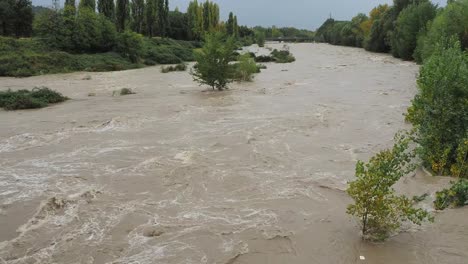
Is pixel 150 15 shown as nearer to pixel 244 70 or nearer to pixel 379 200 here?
pixel 244 70

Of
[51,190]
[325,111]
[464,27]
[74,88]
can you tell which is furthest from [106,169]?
[464,27]

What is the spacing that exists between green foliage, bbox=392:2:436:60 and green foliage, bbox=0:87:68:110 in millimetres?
37716

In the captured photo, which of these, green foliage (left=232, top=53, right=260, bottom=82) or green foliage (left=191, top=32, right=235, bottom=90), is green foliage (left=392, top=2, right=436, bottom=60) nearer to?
green foliage (left=232, top=53, right=260, bottom=82)

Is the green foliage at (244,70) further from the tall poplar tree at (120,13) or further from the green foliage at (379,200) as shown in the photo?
the tall poplar tree at (120,13)

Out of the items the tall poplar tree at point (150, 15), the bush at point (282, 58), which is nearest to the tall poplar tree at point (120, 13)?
the tall poplar tree at point (150, 15)

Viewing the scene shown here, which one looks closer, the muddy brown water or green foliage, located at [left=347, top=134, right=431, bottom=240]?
green foliage, located at [left=347, top=134, right=431, bottom=240]

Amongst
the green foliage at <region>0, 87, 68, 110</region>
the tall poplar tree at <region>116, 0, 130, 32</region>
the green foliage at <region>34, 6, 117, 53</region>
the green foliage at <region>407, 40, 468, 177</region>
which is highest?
the tall poplar tree at <region>116, 0, 130, 32</region>

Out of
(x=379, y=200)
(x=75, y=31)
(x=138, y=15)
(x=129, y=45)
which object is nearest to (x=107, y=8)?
(x=138, y=15)

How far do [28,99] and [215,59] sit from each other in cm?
934

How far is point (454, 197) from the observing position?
7.21 meters

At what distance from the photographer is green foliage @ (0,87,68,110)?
1797 centimetres

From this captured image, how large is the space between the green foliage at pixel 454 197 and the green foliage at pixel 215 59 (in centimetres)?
1683

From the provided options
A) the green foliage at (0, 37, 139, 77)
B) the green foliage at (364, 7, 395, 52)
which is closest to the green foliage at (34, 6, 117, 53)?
the green foliage at (0, 37, 139, 77)

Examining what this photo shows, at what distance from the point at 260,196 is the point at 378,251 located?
271cm
